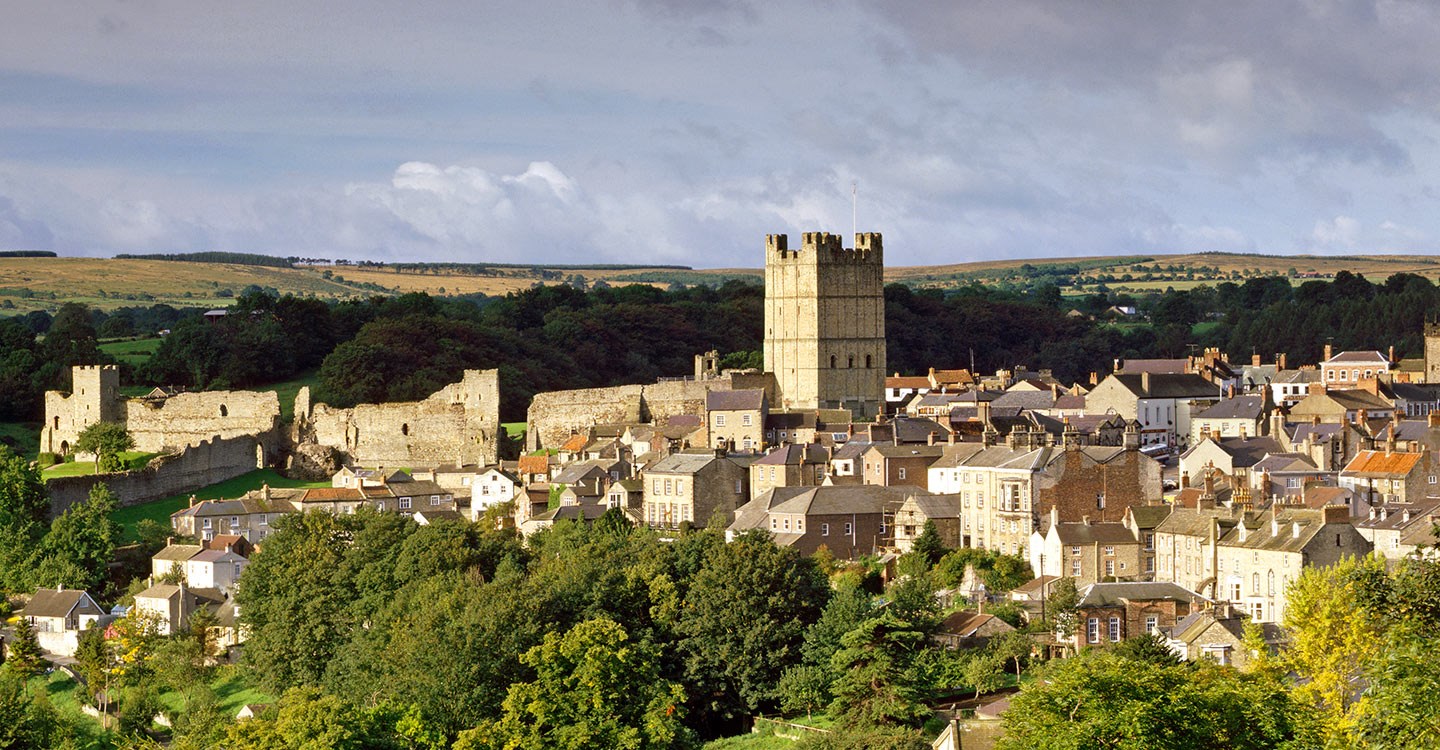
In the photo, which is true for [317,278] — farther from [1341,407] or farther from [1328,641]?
[1328,641]

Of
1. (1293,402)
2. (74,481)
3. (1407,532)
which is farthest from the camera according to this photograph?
(1293,402)

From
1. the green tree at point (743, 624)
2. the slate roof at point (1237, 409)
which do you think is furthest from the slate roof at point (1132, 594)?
the slate roof at point (1237, 409)

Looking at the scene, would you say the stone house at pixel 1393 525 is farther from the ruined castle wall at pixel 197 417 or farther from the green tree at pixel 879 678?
the ruined castle wall at pixel 197 417

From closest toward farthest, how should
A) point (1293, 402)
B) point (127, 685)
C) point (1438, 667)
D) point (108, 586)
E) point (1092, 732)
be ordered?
point (1438, 667), point (1092, 732), point (127, 685), point (108, 586), point (1293, 402)

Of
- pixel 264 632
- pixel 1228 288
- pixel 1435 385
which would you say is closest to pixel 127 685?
pixel 264 632

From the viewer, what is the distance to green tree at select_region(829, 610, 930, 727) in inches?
1335

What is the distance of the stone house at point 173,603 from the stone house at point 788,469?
12.8 meters

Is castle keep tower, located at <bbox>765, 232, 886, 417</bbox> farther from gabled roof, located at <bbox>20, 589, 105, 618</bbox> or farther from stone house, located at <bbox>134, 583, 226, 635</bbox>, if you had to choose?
gabled roof, located at <bbox>20, 589, 105, 618</bbox>

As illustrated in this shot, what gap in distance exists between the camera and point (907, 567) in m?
43.7

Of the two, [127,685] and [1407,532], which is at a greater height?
A: [1407,532]

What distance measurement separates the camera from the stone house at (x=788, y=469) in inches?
1989

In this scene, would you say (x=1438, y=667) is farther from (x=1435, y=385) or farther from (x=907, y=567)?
(x=1435, y=385)

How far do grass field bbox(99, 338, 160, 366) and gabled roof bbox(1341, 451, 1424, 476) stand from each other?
47999mm

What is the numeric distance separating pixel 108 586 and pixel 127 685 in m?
6.99
